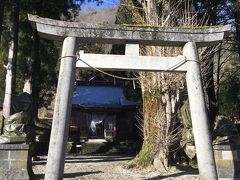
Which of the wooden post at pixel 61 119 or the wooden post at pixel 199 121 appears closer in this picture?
the wooden post at pixel 61 119

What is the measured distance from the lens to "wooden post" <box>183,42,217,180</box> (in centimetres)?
682

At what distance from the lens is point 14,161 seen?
28.2ft

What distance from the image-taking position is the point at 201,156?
22.5 feet

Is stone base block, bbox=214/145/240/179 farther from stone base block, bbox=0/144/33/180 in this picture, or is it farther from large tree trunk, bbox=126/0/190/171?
stone base block, bbox=0/144/33/180

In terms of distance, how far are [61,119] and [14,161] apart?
2.60m

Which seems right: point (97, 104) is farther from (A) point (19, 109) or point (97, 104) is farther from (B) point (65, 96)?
(B) point (65, 96)

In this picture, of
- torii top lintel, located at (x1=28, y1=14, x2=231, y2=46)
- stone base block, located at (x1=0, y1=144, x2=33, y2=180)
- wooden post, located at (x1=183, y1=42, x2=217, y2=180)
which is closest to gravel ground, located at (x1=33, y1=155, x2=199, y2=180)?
stone base block, located at (x1=0, y1=144, x2=33, y2=180)

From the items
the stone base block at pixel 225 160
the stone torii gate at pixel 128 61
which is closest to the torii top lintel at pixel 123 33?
the stone torii gate at pixel 128 61

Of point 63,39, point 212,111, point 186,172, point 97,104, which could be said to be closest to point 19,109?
point 63,39

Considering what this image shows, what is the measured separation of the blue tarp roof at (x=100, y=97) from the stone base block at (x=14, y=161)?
12808 millimetres

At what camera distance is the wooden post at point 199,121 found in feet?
22.4

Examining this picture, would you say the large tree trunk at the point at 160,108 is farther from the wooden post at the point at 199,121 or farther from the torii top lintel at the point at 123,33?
the wooden post at the point at 199,121

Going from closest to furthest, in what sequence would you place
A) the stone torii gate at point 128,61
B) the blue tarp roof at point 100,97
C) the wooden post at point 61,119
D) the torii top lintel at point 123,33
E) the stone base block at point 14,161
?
the wooden post at point 61,119 < the stone torii gate at point 128,61 < the torii top lintel at point 123,33 < the stone base block at point 14,161 < the blue tarp roof at point 100,97

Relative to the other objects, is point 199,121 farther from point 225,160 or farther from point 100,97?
point 100,97
